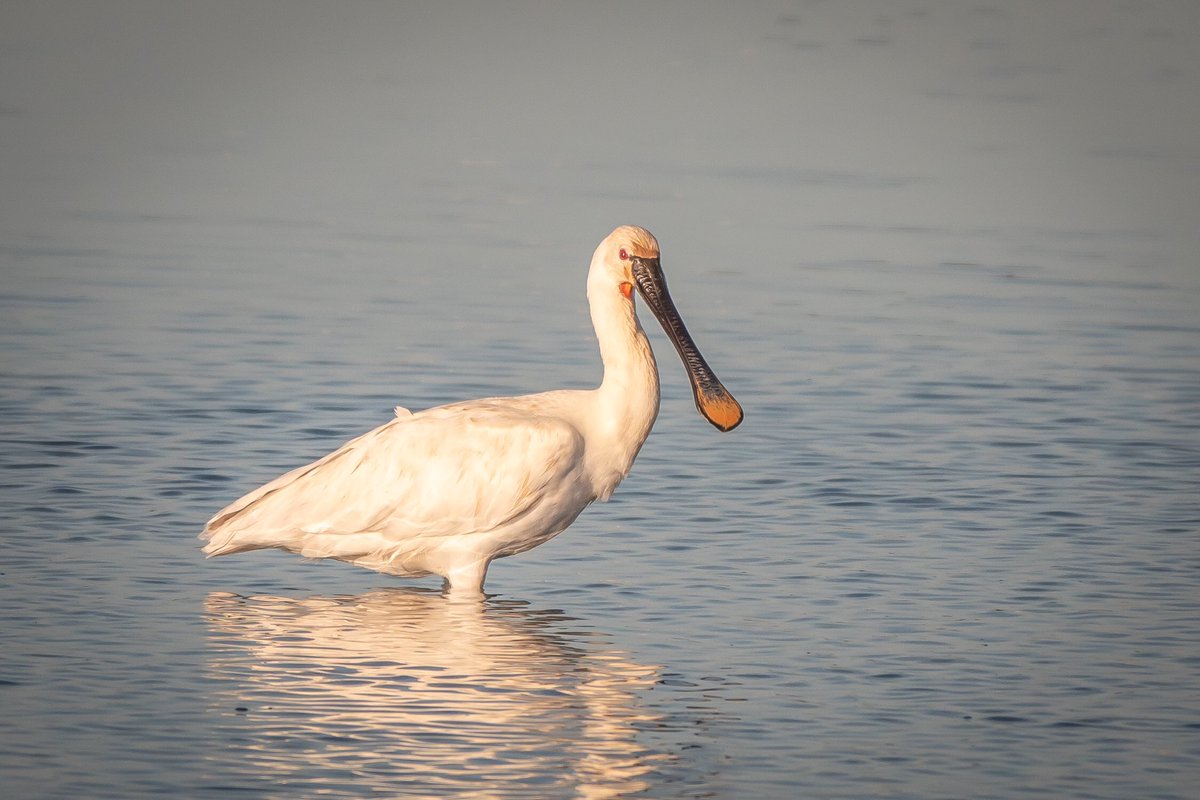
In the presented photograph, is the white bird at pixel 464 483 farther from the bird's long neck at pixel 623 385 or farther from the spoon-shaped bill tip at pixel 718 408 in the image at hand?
the spoon-shaped bill tip at pixel 718 408

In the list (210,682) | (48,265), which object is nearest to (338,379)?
(48,265)

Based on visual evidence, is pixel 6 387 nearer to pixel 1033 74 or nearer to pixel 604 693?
pixel 604 693

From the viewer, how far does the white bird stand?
10.4 meters

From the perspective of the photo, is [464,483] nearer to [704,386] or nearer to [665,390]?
[704,386]

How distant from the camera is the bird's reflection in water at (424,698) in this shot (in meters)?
7.72

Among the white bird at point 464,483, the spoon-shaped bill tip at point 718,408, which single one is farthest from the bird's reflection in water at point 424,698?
the spoon-shaped bill tip at point 718,408

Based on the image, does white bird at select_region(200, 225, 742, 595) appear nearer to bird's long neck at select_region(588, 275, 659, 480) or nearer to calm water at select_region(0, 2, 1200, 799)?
bird's long neck at select_region(588, 275, 659, 480)

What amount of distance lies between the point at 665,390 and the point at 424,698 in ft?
23.9

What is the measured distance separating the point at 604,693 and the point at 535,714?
40 centimetres

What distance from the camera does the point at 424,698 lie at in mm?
8633

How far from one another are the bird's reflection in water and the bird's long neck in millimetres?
941

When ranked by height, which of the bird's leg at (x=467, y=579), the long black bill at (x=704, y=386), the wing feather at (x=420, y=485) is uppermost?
the long black bill at (x=704, y=386)

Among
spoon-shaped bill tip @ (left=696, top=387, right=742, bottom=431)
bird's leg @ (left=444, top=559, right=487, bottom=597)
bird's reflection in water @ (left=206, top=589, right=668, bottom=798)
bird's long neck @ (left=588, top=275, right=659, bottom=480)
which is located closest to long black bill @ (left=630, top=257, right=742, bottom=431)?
spoon-shaped bill tip @ (left=696, top=387, right=742, bottom=431)

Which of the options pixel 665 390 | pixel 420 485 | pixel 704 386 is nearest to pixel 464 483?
pixel 420 485
